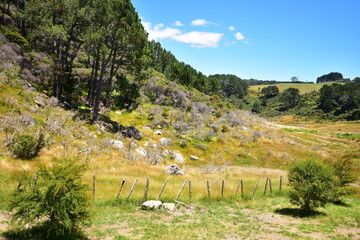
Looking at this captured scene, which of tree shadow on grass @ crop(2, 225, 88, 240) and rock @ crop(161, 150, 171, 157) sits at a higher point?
tree shadow on grass @ crop(2, 225, 88, 240)

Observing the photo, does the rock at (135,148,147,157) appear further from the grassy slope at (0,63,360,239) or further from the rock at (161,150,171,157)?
the rock at (161,150,171,157)

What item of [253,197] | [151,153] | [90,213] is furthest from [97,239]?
[151,153]

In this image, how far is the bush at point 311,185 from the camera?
16828 millimetres

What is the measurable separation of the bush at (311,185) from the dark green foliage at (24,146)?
22.4m

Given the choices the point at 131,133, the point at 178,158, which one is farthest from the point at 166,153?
the point at 131,133

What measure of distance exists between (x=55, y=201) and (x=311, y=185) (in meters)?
16.6

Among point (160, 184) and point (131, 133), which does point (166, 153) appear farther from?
point (160, 184)

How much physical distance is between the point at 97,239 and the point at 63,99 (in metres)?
31.3

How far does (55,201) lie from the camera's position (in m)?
9.01

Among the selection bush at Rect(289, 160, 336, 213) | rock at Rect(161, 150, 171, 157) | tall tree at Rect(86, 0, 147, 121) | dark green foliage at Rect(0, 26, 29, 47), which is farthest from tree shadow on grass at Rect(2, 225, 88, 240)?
dark green foliage at Rect(0, 26, 29, 47)

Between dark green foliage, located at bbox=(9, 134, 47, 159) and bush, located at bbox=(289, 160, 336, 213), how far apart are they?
883 inches

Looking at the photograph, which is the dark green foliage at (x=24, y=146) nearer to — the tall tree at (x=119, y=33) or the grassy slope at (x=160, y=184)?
the grassy slope at (x=160, y=184)

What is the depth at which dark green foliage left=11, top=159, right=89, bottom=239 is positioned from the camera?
348 inches

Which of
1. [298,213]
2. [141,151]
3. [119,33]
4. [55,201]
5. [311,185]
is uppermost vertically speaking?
[119,33]
